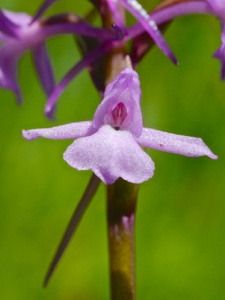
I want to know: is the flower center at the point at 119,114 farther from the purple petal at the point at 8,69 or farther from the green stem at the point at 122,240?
the purple petal at the point at 8,69

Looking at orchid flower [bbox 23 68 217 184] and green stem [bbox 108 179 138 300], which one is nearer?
orchid flower [bbox 23 68 217 184]

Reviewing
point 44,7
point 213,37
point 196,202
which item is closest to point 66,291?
point 196,202

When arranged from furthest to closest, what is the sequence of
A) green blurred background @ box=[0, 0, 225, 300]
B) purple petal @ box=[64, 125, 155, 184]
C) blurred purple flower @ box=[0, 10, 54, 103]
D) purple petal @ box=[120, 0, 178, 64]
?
green blurred background @ box=[0, 0, 225, 300] → blurred purple flower @ box=[0, 10, 54, 103] → purple petal @ box=[120, 0, 178, 64] → purple petal @ box=[64, 125, 155, 184]

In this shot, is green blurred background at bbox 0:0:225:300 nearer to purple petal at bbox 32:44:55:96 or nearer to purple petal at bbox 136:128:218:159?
purple petal at bbox 32:44:55:96

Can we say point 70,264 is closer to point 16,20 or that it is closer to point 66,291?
point 66,291

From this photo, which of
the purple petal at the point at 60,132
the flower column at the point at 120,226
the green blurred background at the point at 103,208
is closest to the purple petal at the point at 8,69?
the flower column at the point at 120,226

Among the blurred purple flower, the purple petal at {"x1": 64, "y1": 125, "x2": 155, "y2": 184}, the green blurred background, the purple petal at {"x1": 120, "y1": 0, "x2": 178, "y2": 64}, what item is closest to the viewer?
the purple petal at {"x1": 64, "y1": 125, "x2": 155, "y2": 184}

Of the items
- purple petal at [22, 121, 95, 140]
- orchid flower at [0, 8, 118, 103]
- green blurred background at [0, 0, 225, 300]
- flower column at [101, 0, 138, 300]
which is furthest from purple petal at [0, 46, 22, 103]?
green blurred background at [0, 0, 225, 300]
